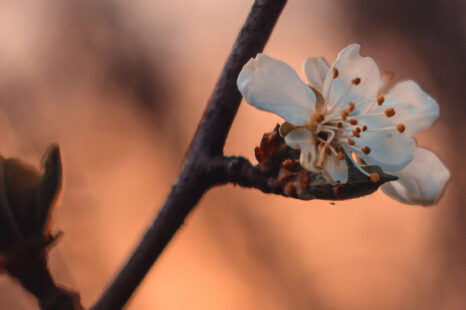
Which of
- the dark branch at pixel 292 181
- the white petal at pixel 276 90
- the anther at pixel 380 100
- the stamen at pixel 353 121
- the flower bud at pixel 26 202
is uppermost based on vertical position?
the anther at pixel 380 100

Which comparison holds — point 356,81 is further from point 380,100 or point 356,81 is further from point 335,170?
point 335,170

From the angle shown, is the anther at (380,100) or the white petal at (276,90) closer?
the white petal at (276,90)

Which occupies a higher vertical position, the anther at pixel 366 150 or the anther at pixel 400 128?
the anther at pixel 400 128

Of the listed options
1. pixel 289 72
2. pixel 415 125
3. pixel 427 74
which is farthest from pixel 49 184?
pixel 427 74

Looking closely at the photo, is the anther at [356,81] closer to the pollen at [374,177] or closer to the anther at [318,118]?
the anther at [318,118]

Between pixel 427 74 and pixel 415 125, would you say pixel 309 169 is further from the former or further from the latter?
pixel 427 74

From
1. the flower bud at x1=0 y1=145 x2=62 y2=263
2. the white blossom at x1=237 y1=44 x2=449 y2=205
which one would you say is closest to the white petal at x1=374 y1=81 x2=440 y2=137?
the white blossom at x1=237 y1=44 x2=449 y2=205

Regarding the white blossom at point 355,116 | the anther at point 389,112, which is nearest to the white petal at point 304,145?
the white blossom at point 355,116
